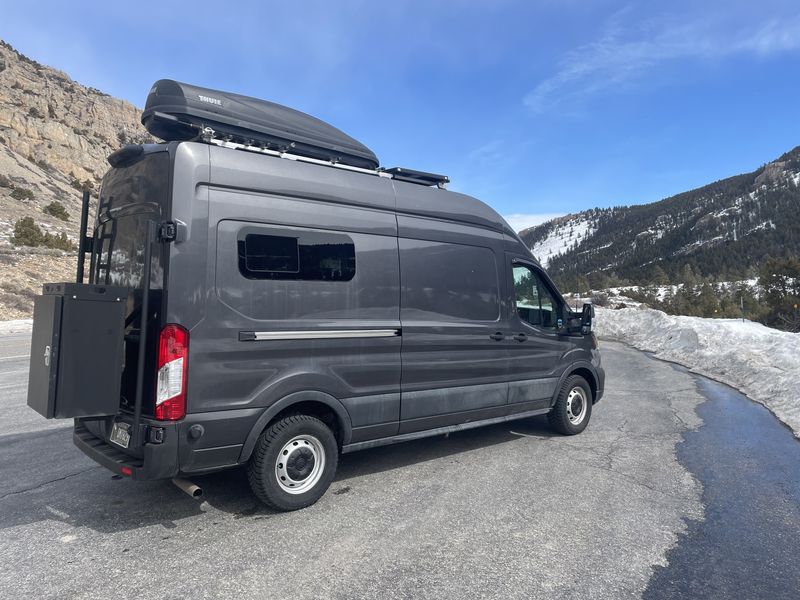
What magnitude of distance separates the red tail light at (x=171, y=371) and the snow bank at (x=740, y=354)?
7.25 metres

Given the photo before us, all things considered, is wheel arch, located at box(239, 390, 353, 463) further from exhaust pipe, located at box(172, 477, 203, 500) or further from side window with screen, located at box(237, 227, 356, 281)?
side window with screen, located at box(237, 227, 356, 281)

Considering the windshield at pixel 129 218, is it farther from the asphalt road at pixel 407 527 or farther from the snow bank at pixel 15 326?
the snow bank at pixel 15 326

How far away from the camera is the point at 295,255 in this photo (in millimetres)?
4133

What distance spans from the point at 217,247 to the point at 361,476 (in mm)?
2498

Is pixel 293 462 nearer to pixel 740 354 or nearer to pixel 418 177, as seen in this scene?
pixel 418 177

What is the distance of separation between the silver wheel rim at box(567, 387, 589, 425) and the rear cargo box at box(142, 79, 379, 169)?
392 cm

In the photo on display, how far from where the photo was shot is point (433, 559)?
11.3 ft

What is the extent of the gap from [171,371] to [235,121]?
2.09m

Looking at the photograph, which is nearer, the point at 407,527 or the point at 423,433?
the point at 407,527

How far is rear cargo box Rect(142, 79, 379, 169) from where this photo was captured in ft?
13.9

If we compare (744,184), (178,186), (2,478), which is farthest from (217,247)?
(744,184)

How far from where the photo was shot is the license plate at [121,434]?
12.3ft

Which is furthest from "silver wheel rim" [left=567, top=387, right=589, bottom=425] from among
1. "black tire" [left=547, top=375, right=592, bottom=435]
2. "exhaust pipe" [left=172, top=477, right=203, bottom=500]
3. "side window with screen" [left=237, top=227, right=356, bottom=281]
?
"exhaust pipe" [left=172, top=477, right=203, bottom=500]

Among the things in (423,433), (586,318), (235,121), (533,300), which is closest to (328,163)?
(235,121)
